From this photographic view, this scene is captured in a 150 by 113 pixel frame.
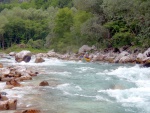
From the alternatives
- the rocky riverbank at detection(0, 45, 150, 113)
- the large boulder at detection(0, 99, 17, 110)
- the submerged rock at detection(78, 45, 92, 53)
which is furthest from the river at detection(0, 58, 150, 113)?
the submerged rock at detection(78, 45, 92, 53)

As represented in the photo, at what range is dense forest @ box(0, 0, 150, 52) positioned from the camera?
1354 inches

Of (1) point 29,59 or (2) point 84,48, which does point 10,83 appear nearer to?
(1) point 29,59

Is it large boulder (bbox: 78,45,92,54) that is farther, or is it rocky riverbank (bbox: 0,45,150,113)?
large boulder (bbox: 78,45,92,54)

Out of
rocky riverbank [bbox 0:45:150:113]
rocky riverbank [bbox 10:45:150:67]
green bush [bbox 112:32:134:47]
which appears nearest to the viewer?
rocky riverbank [bbox 0:45:150:113]

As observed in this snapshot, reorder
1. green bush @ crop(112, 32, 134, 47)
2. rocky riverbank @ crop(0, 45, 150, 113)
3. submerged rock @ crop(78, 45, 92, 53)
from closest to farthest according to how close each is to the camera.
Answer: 1. rocky riverbank @ crop(0, 45, 150, 113)
2. green bush @ crop(112, 32, 134, 47)
3. submerged rock @ crop(78, 45, 92, 53)

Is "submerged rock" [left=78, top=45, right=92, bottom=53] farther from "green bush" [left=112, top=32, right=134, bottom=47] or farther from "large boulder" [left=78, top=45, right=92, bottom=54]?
"green bush" [left=112, top=32, right=134, bottom=47]

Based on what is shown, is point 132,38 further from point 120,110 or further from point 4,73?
Answer: point 120,110

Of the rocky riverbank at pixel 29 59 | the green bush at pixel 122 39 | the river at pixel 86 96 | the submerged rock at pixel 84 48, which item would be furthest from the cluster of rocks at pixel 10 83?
the submerged rock at pixel 84 48

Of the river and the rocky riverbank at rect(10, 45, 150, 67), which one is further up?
the rocky riverbank at rect(10, 45, 150, 67)

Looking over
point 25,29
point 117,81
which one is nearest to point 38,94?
point 117,81

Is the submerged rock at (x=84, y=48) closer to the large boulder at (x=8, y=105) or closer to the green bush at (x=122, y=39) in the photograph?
the green bush at (x=122, y=39)

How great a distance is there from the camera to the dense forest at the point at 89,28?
34388 mm

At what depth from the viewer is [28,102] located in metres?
12.5

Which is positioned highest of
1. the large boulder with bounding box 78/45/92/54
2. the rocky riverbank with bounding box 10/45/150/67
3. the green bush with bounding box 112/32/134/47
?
the green bush with bounding box 112/32/134/47
